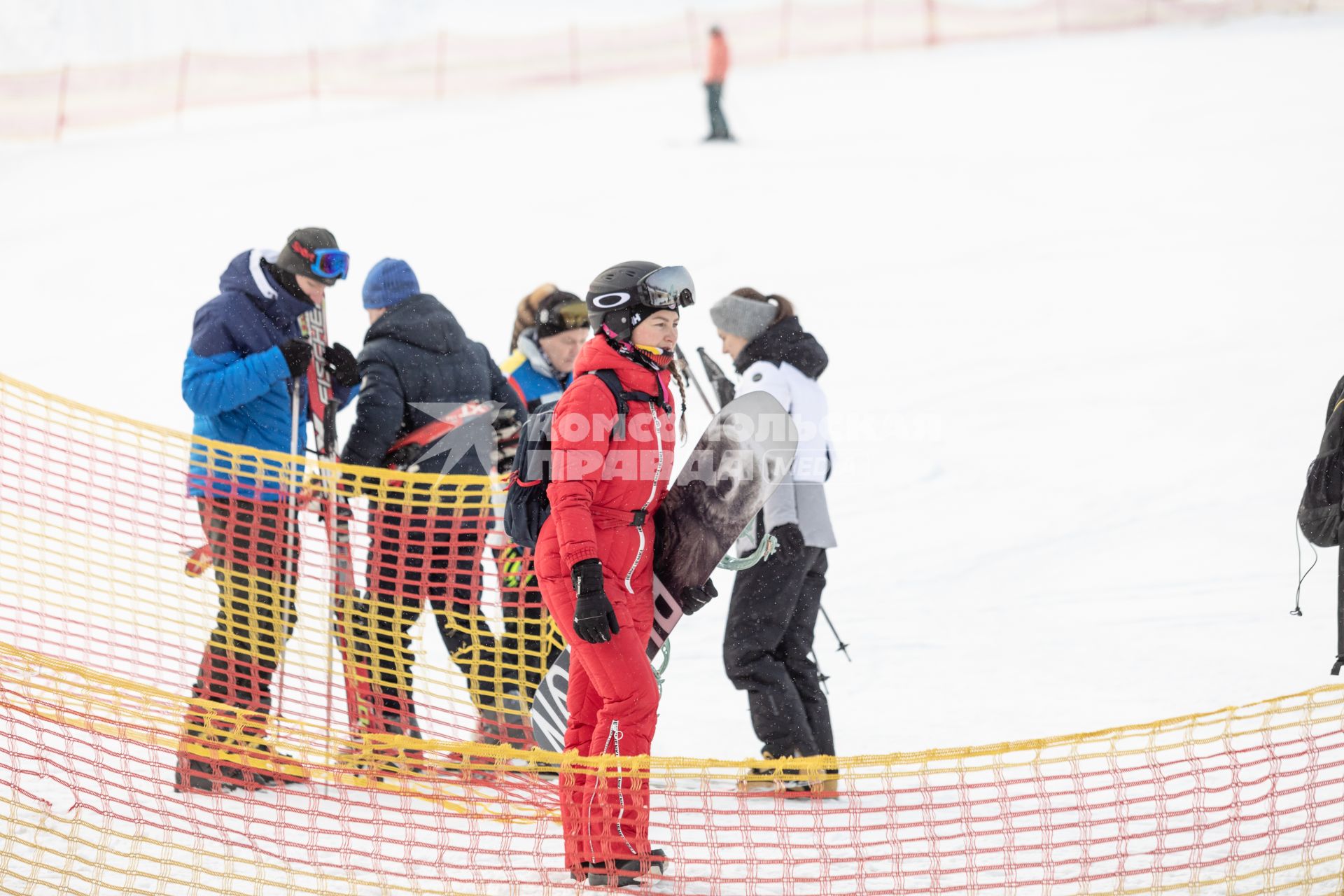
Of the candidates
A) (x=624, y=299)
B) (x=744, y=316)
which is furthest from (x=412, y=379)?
(x=624, y=299)

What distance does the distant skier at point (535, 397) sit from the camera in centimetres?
468

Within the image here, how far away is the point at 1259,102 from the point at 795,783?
15.2m

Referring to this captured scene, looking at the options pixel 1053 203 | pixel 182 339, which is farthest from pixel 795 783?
pixel 1053 203

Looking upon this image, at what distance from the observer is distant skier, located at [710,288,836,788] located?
14.2 feet

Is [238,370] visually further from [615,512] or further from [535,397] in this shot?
[615,512]

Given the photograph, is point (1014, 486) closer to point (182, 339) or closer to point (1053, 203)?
point (1053, 203)

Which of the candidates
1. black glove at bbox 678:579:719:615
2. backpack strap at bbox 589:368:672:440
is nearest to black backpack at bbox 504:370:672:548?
backpack strap at bbox 589:368:672:440

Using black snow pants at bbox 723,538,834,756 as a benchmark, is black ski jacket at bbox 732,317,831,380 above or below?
above

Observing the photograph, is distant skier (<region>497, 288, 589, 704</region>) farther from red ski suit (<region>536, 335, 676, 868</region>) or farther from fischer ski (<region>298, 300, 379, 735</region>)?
red ski suit (<region>536, 335, 676, 868</region>)

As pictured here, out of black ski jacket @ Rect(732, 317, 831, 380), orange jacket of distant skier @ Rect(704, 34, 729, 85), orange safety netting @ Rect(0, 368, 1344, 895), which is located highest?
orange jacket of distant skier @ Rect(704, 34, 729, 85)

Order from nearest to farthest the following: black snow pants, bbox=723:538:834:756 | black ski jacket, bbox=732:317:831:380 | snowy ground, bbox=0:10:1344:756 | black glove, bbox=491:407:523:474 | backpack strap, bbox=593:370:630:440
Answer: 1. backpack strap, bbox=593:370:630:440
2. black snow pants, bbox=723:538:834:756
3. black ski jacket, bbox=732:317:831:380
4. black glove, bbox=491:407:523:474
5. snowy ground, bbox=0:10:1344:756

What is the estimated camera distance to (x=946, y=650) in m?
5.98

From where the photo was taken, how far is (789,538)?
435 cm

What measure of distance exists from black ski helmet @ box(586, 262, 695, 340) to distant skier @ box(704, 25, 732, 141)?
14.5 m
